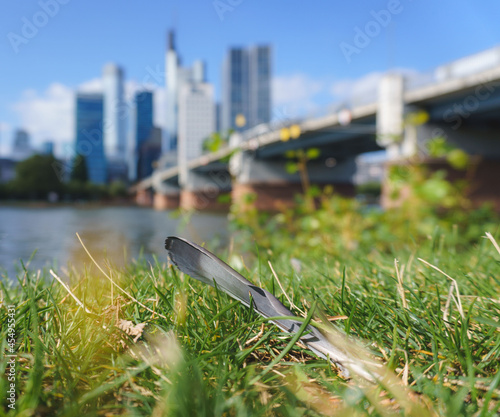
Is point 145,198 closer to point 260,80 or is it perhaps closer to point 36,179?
point 36,179

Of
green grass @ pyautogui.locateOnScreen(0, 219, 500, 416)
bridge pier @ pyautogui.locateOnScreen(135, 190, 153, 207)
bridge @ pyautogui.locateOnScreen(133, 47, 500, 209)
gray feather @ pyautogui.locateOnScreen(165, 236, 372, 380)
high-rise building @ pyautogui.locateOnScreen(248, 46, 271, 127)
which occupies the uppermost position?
high-rise building @ pyautogui.locateOnScreen(248, 46, 271, 127)

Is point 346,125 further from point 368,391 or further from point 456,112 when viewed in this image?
point 368,391

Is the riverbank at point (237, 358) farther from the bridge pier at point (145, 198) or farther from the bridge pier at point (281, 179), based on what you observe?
the bridge pier at point (145, 198)

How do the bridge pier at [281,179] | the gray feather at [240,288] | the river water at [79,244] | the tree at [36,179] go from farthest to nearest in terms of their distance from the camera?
A: the tree at [36,179] → the bridge pier at [281,179] → the river water at [79,244] → the gray feather at [240,288]

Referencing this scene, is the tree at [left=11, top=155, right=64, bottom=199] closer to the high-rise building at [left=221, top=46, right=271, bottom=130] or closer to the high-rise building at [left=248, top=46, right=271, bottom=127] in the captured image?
the high-rise building at [left=221, top=46, right=271, bottom=130]

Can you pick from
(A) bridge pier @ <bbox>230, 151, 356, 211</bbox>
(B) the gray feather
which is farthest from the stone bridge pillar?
(B) the gray feather

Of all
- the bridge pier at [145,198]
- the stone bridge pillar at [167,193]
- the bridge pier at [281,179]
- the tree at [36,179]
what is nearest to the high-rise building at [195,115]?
the bridge pier at [281,179]
